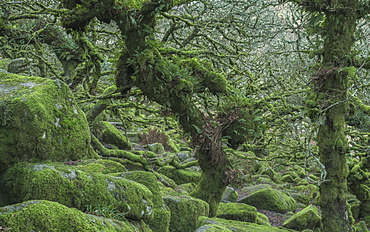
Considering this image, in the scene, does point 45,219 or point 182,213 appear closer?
point 45,219

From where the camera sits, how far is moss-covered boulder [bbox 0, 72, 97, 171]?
415 cm

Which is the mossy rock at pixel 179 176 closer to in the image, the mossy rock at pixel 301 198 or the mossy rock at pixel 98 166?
the mossy rock at pixel 98 166

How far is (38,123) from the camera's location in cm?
434

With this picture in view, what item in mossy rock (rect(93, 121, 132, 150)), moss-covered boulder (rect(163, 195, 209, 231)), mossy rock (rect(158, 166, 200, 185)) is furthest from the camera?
mossy rock (rect(158, 166, 200, 185))

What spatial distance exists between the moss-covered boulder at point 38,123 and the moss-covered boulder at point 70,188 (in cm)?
32

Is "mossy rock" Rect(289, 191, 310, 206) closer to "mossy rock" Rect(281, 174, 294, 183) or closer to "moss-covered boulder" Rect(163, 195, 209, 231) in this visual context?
"mossy rock" Rect(281, 174, 294, 183)

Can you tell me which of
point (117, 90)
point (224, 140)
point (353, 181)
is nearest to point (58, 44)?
point (117, 90)

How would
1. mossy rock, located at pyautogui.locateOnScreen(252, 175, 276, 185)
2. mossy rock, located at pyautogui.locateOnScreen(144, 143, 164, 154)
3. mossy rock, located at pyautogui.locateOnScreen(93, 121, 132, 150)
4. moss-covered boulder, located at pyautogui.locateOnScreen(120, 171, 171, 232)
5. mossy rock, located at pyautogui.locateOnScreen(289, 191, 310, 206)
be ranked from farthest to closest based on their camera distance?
mossy rock, located at pyautogui.locateOnScreen(252, 175, 276, 185) → mossy rock, located at pyautogui.locateOnScreen(289, 191, 310, 206) → mossy rock, located at pyautogui.locateOnScreen(144, 143, 164, 154) → mossy rock, located at pyautogui.locateOnScreen(93, 121, 132, 150) → moss-covered boulder, located at pyautogui.locateOnScreen(120, 171, 171, 232)

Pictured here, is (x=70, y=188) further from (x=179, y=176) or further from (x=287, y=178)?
(x=287, y=178)

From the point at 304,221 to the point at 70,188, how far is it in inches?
373

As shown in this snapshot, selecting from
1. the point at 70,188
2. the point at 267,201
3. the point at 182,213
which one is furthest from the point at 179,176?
the point at 70,188

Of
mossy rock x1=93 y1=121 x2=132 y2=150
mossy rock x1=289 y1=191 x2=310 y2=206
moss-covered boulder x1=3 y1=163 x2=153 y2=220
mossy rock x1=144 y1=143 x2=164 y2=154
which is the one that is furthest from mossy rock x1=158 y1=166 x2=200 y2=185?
moss-covered boulder x1=3 y1=163 x2=153 y2=220

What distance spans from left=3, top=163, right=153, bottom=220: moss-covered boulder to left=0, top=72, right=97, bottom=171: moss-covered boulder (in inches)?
12.8

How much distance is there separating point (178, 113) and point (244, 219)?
3746 millimetres
